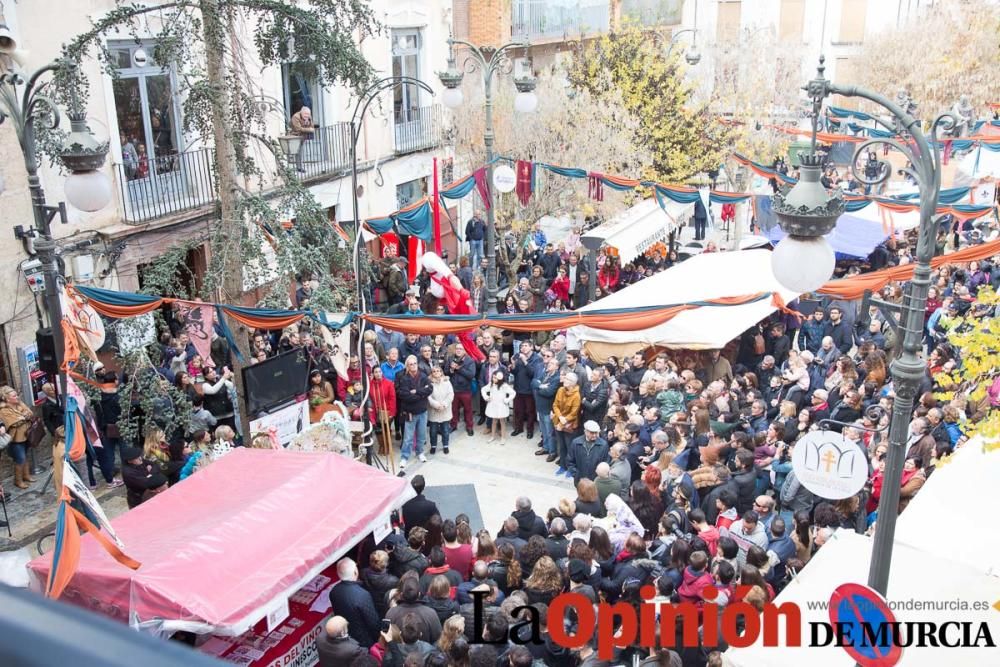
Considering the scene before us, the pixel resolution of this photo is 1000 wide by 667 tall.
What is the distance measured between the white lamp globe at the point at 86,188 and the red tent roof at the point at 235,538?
2.83m

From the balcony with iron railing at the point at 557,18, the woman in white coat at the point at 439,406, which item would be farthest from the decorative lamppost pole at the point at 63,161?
the balcony with iron railing at the point at 557,18

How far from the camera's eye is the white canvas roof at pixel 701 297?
44.8 ft

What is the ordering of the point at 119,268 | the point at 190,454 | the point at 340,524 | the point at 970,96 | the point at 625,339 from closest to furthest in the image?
the point at 340,524
the point at 190,454
the point at 625,339
the point at 119,268
the point at 970,96

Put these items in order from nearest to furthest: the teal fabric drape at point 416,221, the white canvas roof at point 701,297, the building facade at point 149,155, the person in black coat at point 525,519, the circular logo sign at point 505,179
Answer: the person in black coat at point 525,519 → the building facade at point 149,155 → the white canvas roof at point 701,297 → the circular logo sign at point 505,179 → the teal fabric drape at point 416,221

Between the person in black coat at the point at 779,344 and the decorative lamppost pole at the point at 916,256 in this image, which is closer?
the decorative lamppost pole at the point at 916,256

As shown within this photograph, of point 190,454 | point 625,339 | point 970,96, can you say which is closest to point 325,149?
point 625,339

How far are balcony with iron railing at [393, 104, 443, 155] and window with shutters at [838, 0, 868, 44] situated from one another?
2735cm

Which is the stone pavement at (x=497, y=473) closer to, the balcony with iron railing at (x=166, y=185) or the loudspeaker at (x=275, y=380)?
the loudspeaker at (x=275, y=380)

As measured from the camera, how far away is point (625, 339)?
1373cm

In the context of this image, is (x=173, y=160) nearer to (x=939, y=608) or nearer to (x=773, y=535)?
(x=773, y=535)

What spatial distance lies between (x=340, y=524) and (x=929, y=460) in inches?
248

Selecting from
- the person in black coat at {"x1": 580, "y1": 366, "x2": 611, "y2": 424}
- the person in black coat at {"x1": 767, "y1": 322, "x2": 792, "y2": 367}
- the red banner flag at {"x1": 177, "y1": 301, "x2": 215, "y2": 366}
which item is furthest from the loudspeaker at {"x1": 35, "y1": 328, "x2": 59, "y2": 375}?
the person in black coat at {"x1": 767, "y1": 322, "x2": 792, "y2": 367}

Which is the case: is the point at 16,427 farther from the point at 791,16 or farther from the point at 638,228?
the point at 791,16

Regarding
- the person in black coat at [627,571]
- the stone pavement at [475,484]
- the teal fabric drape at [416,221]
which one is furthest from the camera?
the teal fabric drape at [416,221]
